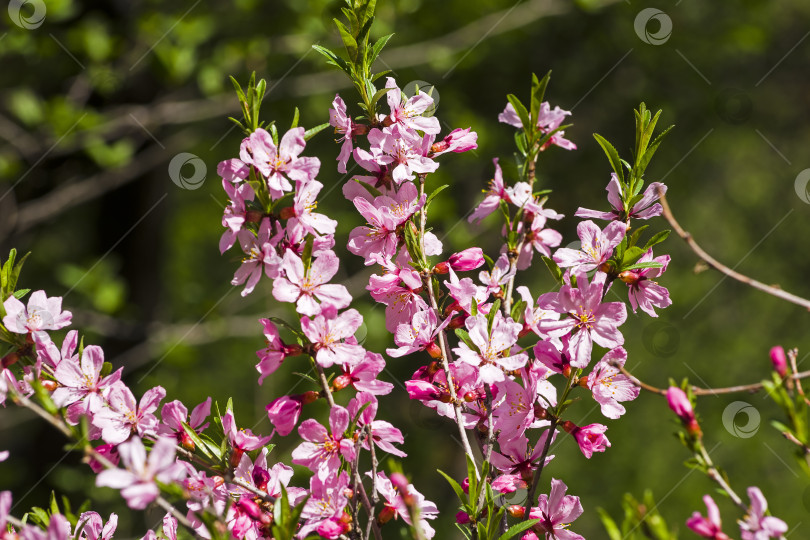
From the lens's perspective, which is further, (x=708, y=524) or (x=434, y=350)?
(x=434, y=350)

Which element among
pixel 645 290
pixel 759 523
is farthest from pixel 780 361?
pixel 645 290

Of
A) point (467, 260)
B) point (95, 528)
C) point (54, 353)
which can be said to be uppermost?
point (467, 260)

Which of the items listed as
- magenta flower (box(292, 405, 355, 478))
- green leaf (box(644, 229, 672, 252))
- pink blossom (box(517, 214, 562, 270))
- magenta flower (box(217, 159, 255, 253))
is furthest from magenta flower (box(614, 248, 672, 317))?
magenta flower (box(217, 159, 255, 253))

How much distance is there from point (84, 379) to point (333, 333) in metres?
0.42

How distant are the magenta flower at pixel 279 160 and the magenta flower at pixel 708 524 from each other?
73cm

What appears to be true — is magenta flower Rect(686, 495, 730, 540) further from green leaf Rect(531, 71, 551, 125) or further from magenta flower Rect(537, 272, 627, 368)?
green leaf Rect(531, 71, 551, 125)

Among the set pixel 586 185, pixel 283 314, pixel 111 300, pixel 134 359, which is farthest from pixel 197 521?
pixel 586 185

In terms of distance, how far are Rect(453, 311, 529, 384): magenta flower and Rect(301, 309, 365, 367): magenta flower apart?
163 millimetres

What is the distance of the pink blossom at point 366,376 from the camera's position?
1145mm

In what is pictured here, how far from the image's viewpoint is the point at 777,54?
6.61 meters

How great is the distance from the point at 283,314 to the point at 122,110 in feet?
5.35

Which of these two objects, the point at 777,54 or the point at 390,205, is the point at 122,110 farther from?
the point at 777,54

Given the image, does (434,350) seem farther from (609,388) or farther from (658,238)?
(658,238)

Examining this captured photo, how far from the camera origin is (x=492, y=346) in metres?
1.13
